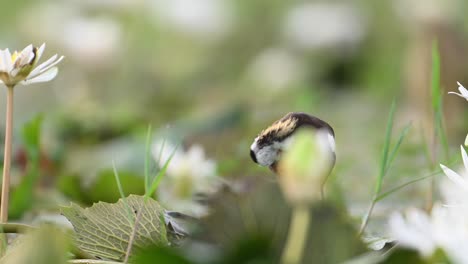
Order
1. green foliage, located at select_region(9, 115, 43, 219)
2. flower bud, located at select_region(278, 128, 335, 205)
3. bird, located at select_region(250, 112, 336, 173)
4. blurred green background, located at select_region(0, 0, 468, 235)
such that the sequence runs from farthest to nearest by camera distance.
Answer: blurred green background, located at select_region(0, 0, 468, 235) < green foliage, located at select_region(9, 115, 43, 219) < bird, located at select_region(250, 112, 336, 173) < flower bud, located at select_region(278, 128, 335, 205)

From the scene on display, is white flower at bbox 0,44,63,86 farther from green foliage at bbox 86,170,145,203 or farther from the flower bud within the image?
green foliage at bbox 86,170,145,203

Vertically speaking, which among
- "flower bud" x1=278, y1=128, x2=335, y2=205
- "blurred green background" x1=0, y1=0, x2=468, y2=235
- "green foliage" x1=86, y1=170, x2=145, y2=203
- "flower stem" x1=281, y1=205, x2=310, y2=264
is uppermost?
"flower bud" x1=278, y1=128, x2=335, y2=205

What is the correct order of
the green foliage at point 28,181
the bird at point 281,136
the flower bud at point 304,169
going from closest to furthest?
1. the flower bud at point 304,169
2. the bird at point 281,136
3. the green foliage at point 28,181

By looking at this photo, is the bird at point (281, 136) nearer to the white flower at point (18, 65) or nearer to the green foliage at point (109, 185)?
the white flower at point (18, 65)

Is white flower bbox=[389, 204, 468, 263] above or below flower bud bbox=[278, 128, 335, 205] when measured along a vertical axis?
below

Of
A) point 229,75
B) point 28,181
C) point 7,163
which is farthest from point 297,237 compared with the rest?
point 229,75

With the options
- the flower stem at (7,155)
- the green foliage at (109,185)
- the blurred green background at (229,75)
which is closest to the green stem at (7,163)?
the flower stem at (7,155)

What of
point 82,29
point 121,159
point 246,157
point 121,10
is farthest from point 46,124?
point 121,10

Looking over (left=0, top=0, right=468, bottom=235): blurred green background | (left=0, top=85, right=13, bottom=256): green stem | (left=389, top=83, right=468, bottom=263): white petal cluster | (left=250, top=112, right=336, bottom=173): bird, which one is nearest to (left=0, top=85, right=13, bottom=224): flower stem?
(left=0, top=85, right=13, bottom=256): green stem
